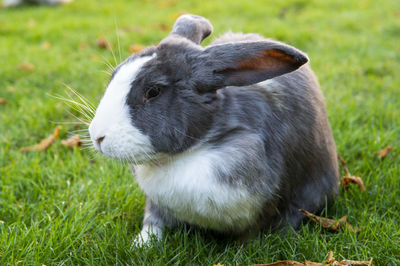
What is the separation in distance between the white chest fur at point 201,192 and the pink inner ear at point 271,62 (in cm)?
44

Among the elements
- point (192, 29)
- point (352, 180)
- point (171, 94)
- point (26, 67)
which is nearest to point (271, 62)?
point (171, 94)

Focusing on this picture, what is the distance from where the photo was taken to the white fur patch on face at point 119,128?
85.1 inches

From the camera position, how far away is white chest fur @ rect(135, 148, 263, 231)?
7.46 feet

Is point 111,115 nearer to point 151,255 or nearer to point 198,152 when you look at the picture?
point 198,152

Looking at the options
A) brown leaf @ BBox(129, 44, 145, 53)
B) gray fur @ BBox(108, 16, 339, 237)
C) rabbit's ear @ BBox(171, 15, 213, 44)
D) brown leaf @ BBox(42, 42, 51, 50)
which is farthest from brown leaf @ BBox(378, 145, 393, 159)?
brown leaf @ BBox(42, 42, 51, 50)

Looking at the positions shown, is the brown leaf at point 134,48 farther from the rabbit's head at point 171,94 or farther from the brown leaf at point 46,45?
the rabbit's head at point 171,94

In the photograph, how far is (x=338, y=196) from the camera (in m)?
2.96

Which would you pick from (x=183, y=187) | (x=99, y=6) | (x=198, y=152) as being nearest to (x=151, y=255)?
(x=183, y=187)

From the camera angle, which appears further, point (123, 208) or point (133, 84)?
point (123, 208)

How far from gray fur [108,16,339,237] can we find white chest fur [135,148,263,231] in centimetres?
4

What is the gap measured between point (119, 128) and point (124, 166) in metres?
1.20

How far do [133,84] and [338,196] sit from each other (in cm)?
150

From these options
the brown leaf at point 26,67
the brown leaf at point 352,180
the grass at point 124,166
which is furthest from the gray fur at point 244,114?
the brown leaf at point 26,67

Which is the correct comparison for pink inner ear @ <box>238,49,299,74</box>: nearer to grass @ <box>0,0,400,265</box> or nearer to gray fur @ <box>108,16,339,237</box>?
gray fur @ <box>108,16,339,237</box>
